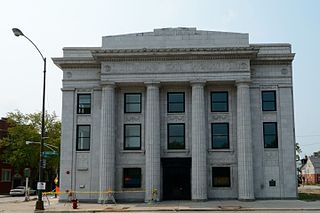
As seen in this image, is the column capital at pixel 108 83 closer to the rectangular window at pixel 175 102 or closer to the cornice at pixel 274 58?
the rectangular window at pixel 175 102

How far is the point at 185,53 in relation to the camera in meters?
Result: 35.0

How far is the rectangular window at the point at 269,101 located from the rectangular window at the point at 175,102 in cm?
719

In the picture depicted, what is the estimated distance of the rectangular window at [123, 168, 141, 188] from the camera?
117 feet

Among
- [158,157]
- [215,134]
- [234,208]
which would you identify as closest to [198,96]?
[215,134]

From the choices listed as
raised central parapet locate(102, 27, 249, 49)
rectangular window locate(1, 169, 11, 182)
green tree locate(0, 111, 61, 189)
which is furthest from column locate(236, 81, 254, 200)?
rectangular window locate(1, 169, 11, 182)

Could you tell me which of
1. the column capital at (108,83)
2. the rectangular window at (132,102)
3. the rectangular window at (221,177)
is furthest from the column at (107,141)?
the rectangular window at (221,177)

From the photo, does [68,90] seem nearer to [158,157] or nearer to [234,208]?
[158,157]

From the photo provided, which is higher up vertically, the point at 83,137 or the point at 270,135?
the point at 270,135

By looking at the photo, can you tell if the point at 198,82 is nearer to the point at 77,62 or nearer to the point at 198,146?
Answer: the point at 198,146

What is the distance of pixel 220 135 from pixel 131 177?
858 cm

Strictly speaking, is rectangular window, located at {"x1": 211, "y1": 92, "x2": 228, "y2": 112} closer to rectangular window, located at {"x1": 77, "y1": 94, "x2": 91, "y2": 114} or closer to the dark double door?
the dark double door

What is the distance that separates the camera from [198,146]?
113ft

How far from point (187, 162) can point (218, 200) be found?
413 cm

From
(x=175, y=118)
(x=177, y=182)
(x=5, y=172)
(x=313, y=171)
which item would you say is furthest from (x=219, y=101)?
(x=313, y=171)
